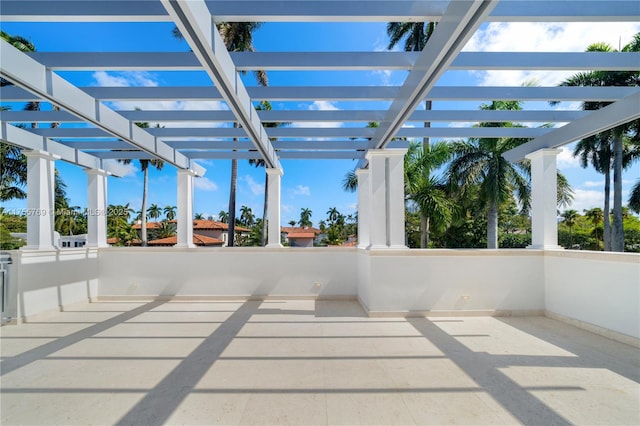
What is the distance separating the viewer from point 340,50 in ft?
13.0

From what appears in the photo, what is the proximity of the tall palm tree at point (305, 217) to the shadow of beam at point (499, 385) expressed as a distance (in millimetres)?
56843

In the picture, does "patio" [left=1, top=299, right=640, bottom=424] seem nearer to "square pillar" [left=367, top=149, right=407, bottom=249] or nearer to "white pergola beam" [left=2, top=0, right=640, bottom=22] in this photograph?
"square pillar" [left=367, top=149, right=407, bottom=249]

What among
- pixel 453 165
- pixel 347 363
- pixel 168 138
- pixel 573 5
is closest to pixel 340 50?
pixel 573 5

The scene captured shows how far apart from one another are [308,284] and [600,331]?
16.4 feet

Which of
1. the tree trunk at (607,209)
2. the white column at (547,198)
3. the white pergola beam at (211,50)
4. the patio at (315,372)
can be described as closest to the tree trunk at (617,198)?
the tree trunk at (607,209)

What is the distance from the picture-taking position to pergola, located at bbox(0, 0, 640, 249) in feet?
10.00

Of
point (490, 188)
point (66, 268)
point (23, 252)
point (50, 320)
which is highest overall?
point (490, 188)

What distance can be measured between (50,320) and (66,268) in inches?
45.7

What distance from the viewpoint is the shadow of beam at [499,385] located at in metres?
2.60

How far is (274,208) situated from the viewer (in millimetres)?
7473

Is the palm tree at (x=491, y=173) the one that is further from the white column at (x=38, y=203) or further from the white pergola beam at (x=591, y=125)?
the white column at (x=38, y=203)

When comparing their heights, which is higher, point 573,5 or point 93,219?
point 573,5

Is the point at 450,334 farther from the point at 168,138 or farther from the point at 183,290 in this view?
the point at 168,138

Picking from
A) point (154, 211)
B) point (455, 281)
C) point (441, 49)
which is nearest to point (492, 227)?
point (455, 281)
